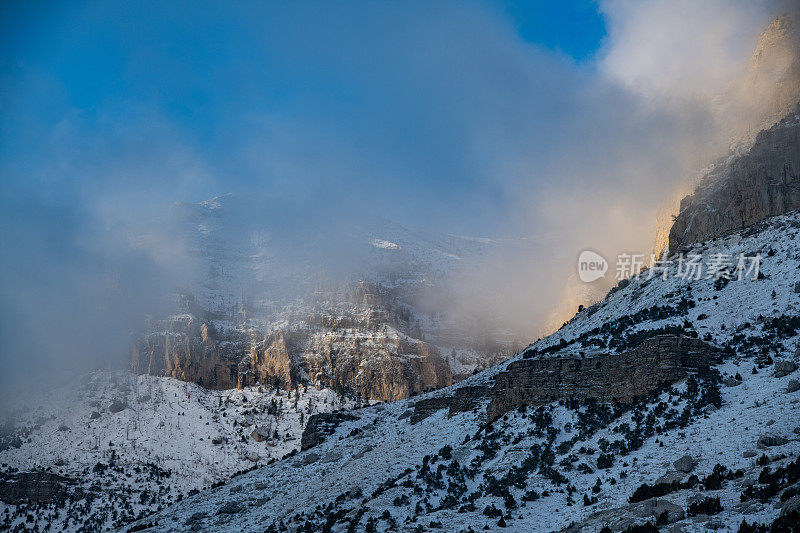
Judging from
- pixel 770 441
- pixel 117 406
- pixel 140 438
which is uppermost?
pixel 117 406

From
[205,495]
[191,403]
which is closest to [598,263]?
[191,403]

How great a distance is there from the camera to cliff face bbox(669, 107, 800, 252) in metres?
75.3

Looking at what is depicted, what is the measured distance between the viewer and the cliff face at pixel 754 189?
7531 cm

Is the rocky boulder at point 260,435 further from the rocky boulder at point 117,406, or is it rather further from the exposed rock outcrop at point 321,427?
the exposed rock outcrop at point 321,427

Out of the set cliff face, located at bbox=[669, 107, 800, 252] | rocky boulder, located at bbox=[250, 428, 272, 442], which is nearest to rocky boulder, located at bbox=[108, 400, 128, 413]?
rocky boulder, located at bbox=[250, 428, 272, 442]

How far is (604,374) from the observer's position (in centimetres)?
4403

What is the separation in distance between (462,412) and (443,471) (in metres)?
14.1

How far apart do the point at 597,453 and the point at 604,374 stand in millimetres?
9922

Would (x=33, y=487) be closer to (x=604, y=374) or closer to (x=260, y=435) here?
(x=260, y=435)

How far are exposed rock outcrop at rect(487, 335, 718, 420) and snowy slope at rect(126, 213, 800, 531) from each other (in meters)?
1.57

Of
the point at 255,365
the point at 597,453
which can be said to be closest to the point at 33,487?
the point at 255,365

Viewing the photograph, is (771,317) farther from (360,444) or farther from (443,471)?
(360,444)

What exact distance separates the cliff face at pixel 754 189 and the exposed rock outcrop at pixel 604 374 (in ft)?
123

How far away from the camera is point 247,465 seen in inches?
5157
